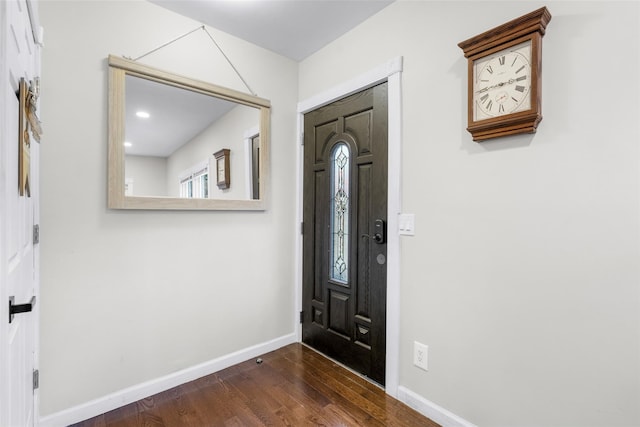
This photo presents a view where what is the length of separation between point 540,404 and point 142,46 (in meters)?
2.88

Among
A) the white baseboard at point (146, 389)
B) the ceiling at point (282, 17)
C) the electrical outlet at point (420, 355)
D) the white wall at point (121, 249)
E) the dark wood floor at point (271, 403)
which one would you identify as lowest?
the dark wood floor at point (271, 403)

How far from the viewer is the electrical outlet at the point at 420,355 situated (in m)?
1.79

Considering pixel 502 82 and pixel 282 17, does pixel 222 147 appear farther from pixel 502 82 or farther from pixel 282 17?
pixel 502 82

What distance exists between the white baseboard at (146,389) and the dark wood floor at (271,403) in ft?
0.12

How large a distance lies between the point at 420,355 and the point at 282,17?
236cm

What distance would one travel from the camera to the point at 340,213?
2.34 m

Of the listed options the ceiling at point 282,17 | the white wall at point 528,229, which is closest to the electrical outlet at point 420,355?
the white wall at point 528,229

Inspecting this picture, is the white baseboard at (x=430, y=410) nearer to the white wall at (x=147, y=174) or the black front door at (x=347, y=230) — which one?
the black front door at (x=347, y=230)

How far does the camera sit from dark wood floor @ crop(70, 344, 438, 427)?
1719 mm

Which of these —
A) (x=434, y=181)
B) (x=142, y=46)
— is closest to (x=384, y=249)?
(x=434, y=181)

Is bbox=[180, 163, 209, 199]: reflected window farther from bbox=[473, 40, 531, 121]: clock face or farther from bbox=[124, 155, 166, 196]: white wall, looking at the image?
bbox=[473, 40, 531, 121]: clock face

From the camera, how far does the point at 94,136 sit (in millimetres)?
1790

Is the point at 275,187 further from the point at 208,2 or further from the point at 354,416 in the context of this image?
the point at 354,416

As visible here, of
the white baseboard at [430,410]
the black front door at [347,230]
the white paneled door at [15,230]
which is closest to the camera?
the white paneled door at [15,230]
